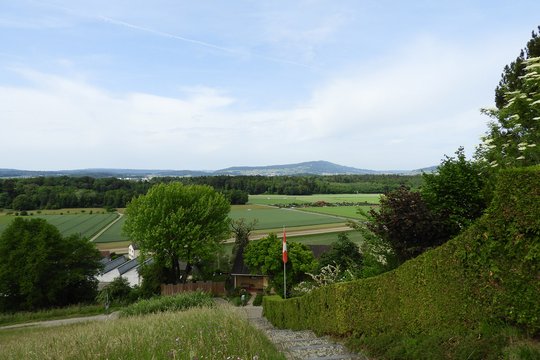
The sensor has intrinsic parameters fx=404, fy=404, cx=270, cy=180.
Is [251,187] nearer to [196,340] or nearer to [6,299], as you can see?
[6,299]

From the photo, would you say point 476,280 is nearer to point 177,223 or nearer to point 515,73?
point 515,73

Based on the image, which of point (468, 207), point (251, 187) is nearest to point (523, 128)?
point (468, 207)

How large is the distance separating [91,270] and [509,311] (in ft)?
129

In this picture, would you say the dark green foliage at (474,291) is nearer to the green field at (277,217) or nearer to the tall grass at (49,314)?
the tall grass at (49,314)

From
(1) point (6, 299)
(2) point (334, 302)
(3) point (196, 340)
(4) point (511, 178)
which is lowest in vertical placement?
(1) point (6, 299)

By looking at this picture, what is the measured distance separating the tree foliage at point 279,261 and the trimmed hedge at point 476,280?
23.5 metres

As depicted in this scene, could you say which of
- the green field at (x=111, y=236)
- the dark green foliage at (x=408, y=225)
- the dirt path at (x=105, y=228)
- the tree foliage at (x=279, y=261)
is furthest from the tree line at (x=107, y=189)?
the dark green foliage at (x=408, y=225)

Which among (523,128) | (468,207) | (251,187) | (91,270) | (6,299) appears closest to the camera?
(468,207)

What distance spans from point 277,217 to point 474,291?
68.8m

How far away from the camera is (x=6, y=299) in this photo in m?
35.7

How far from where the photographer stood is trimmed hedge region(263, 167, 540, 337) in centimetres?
627

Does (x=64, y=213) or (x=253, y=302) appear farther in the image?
(x=64, y=213)

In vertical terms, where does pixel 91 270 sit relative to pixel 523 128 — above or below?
below

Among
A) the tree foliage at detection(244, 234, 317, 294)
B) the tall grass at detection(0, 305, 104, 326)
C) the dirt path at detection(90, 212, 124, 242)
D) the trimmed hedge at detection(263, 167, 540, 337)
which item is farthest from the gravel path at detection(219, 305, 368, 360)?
the dirt path at detection(90, 212, 124, 242)
